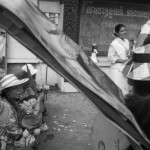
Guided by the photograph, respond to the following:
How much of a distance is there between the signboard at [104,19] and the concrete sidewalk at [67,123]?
1.57 m

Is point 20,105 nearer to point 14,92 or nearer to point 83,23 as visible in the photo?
point 14,92

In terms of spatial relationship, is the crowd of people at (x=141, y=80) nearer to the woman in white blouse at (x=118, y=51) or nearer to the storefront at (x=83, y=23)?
the woman in white blouse at (x=118, y=51)

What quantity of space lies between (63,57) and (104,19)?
629cm

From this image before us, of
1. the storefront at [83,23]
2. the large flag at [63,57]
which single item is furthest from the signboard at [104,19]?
the large flag at [63,57]

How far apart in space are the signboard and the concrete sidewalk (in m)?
A: 1.57

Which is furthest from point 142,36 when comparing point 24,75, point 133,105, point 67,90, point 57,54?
point 67,90

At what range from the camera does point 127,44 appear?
17.6 ft

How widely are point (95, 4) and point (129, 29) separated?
4.23ft

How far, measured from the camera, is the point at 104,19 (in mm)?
7219

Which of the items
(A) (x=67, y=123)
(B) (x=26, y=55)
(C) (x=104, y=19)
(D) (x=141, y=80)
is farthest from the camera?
(C) (x=104, y=19)

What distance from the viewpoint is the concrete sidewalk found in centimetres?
432

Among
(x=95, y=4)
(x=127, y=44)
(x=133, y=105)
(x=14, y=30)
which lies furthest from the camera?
(x=95, y=4)

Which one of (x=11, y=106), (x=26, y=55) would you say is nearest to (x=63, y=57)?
(x=11, y=106)

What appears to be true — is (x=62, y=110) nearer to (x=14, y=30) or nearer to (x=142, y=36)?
(x=142, y=36)
